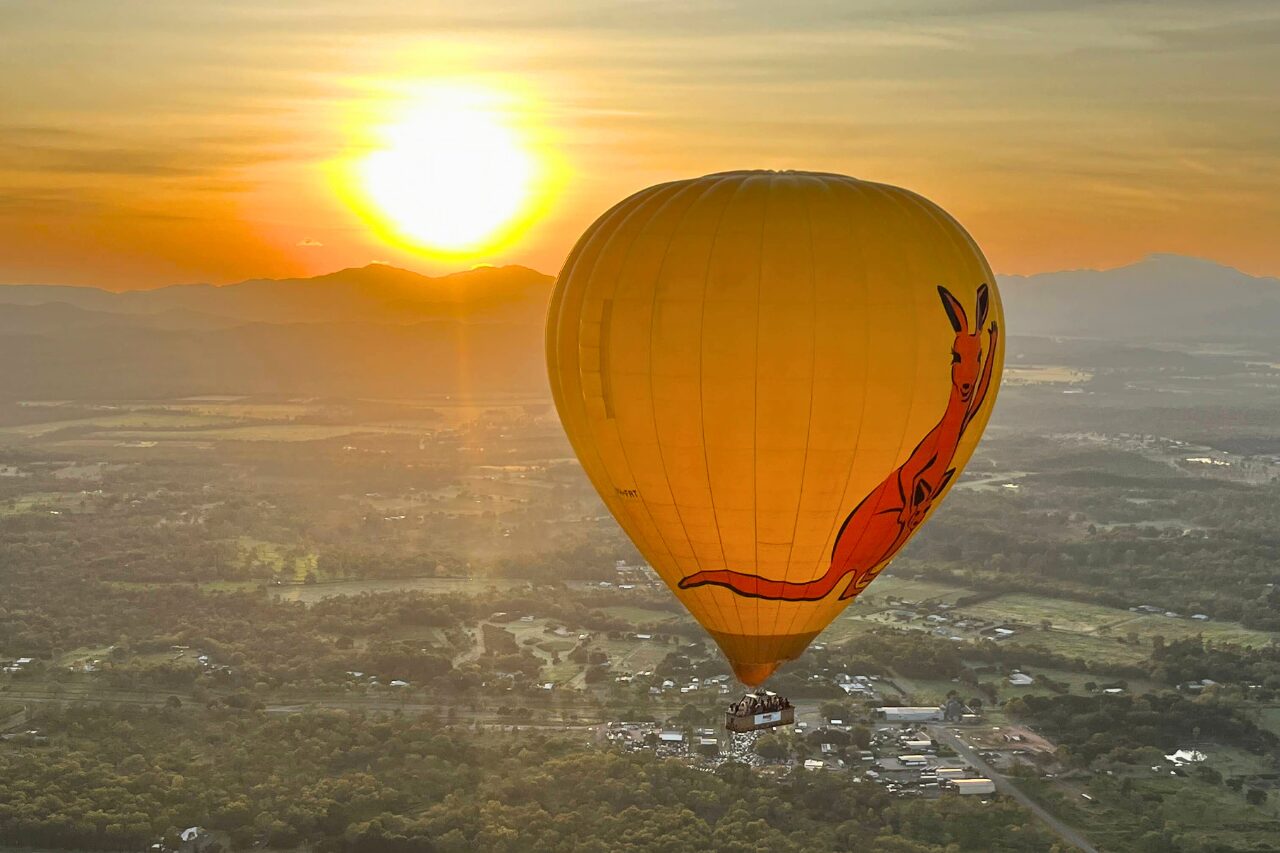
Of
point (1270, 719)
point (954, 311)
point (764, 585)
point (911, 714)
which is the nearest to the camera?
point (954, 311)

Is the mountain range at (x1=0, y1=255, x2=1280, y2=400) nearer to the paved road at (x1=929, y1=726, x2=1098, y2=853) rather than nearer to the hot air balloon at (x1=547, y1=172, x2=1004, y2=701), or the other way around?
the paved road at (x1=929, y1=726, x2=1098, y2=853)

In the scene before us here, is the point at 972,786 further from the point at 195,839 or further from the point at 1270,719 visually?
the point at 195,839

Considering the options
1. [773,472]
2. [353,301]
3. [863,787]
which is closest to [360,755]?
[863,787]

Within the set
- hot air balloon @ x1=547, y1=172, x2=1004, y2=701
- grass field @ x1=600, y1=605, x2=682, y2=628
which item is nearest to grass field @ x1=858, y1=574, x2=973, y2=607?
grass field @ x1=600, y1=605, x2=682, y2=628

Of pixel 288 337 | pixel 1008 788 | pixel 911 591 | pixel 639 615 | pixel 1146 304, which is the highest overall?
pixel 1146 304

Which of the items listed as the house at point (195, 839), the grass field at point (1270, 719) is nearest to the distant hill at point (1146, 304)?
the grass field at point (1270, 719)

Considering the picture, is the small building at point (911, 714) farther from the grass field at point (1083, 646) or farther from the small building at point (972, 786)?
the grass field at point (1083, 646)

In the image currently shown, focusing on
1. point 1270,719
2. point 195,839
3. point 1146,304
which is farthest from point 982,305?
point 1146,304
